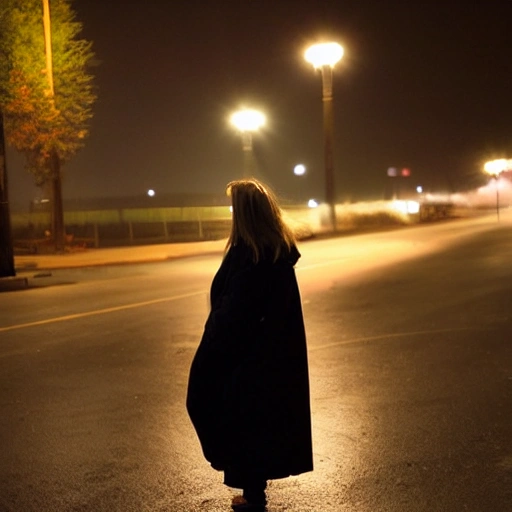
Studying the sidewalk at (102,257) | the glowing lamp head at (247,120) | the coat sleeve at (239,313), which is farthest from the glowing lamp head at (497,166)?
the coat sleeve at (239,313)

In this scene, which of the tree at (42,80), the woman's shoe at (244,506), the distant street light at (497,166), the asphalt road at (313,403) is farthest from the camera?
the distant street light at (497,166)

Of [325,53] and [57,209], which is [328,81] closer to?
[325,53]

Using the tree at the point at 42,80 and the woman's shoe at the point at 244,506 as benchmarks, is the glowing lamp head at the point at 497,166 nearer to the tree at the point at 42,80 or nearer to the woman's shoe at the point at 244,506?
the tree at the point at 42,80

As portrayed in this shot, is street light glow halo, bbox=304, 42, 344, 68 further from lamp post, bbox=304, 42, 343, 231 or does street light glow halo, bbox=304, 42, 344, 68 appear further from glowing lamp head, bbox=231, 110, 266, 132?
glowing lamp head, bbox=231, 110, 266, 132

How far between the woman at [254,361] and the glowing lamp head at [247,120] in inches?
889

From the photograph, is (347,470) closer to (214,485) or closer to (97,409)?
(214,485)

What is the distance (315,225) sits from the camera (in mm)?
31250

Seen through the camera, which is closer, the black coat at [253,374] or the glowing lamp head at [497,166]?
the black coat at [253,374]

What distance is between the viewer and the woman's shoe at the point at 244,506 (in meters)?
4.00

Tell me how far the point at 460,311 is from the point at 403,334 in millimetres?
1896

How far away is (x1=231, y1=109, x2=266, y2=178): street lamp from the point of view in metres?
25.9

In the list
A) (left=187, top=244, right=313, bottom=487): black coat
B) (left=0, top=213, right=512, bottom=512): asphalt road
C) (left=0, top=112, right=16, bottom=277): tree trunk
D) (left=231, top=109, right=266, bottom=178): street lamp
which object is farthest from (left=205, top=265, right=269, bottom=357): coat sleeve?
(left=231, top=109, right=266, bottom=178): street lamp

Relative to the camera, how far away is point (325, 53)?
27.4m

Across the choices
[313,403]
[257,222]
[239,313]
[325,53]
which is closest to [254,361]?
[239,313]
